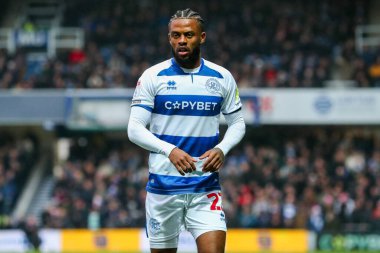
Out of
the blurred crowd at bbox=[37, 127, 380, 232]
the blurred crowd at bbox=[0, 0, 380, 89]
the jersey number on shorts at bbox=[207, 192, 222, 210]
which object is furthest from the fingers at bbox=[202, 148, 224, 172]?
the blurred crowd at bbox=[0, 0, 380, 89]

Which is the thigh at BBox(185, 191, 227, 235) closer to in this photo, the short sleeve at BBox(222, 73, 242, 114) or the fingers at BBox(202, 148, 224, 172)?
the fingers at BBox(202, 148, 224, 172)

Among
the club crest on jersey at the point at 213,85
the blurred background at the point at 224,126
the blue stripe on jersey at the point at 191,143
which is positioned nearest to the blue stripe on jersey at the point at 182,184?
the blue stripe on jersey at the point at 191,143

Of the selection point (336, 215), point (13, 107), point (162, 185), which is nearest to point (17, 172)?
point (13, 107)

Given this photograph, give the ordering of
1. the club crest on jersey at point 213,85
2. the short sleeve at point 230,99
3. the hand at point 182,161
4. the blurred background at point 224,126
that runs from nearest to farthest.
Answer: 1. the hand at point 182,161
2. the club crest on jersey at point 213,85
3. the short sleeve at point 230,99
4. the blurred background at point 224,126

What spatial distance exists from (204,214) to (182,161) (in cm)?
53

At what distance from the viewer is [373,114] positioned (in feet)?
87.4

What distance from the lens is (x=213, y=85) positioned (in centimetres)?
716

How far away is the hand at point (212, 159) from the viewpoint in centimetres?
690

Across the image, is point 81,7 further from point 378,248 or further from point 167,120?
point 167,120

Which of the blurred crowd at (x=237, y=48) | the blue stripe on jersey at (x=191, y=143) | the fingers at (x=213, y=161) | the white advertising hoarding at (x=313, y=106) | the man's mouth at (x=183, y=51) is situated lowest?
the white advertising hoarding at (x=313, y=106)

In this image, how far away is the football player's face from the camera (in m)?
7.00

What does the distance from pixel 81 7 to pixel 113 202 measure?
10090mm

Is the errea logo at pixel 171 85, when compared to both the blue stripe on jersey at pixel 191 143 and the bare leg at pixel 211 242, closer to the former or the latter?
Answer: the blue stripe on jersey at pixel 191 143

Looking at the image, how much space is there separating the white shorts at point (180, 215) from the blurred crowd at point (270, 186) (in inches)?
587
